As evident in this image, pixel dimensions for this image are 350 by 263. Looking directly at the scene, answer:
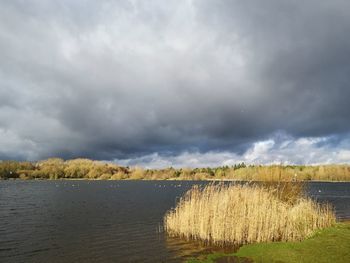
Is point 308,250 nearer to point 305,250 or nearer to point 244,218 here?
point 305,250

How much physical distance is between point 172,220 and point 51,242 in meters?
9.74

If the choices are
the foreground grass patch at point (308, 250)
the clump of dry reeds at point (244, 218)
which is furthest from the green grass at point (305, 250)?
the clump of dry reeds at point (244, 218)

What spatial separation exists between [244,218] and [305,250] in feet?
16.5

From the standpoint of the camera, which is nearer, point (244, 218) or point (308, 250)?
point (308, 250)

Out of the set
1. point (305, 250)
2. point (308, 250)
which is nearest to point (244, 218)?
point (305, 250)

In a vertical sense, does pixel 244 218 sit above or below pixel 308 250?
above

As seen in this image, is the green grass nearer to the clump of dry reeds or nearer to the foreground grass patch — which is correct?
the foreground grass patch

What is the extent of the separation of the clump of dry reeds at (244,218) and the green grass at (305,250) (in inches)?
54.8

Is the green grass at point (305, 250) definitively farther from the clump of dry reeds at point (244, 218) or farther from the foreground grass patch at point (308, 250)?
the clump of dry reeds at point (244, 218)

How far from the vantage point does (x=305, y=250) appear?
18797 mm

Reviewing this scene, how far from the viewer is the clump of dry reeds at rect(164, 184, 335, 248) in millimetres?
22719

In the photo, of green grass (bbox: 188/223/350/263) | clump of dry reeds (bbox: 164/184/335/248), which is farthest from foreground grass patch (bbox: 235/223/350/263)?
clump of dry reeds (bbox: 164/184/335/248)

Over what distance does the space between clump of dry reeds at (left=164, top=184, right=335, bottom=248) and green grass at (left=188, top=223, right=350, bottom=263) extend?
54.8 inches

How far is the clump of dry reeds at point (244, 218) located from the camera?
894 inches
